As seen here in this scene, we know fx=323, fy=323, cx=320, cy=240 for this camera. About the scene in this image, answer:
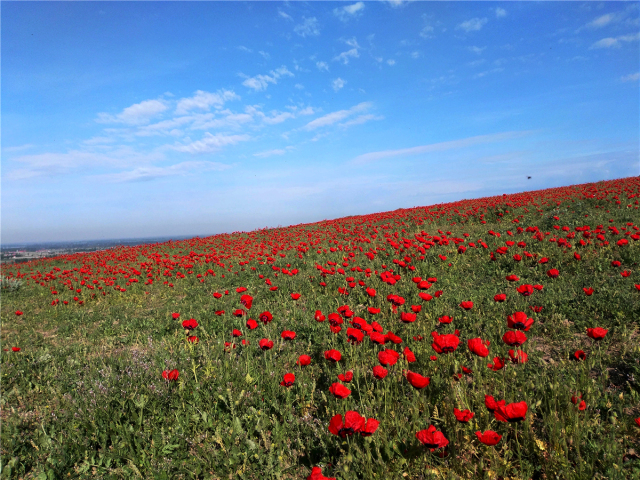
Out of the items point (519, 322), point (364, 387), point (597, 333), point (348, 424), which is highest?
point (519, 322)

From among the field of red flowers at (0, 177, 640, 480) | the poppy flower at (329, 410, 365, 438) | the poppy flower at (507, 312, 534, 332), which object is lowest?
the field of red flowers at (0, 177, 640, 480)

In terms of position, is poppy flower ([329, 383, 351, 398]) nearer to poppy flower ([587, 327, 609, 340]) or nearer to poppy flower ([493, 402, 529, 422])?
poppy flower ([493, 402, 529, 422])

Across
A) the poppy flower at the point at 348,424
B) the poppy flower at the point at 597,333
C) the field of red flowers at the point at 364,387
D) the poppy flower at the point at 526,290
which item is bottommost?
the field of red flowers at the point at 364,387

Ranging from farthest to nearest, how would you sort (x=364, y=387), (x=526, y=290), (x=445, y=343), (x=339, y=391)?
(x=526, y=290)
(x=364, y=387)
(x=445, y=343)
(x=339, y=391)

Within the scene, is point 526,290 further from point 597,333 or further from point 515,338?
point 515,338

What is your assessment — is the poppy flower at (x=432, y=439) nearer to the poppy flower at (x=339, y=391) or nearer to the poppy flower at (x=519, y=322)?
the poppy flower at (x=339, y=391)

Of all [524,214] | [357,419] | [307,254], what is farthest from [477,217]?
[357,419]

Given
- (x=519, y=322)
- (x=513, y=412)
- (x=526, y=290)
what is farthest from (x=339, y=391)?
(x=526, y=290)

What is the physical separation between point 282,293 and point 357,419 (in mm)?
5073

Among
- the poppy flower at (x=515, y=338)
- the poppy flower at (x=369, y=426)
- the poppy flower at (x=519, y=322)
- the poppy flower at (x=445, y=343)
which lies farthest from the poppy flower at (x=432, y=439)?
the poppy flower at (x=519, y=322)

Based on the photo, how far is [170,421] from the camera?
3.01m

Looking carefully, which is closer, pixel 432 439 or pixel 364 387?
pixel 432 439

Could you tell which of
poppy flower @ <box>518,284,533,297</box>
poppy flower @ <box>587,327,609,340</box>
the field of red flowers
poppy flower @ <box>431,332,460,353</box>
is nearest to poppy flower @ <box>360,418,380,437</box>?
the field of red flowers

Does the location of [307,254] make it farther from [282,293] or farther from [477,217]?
[477,217]
